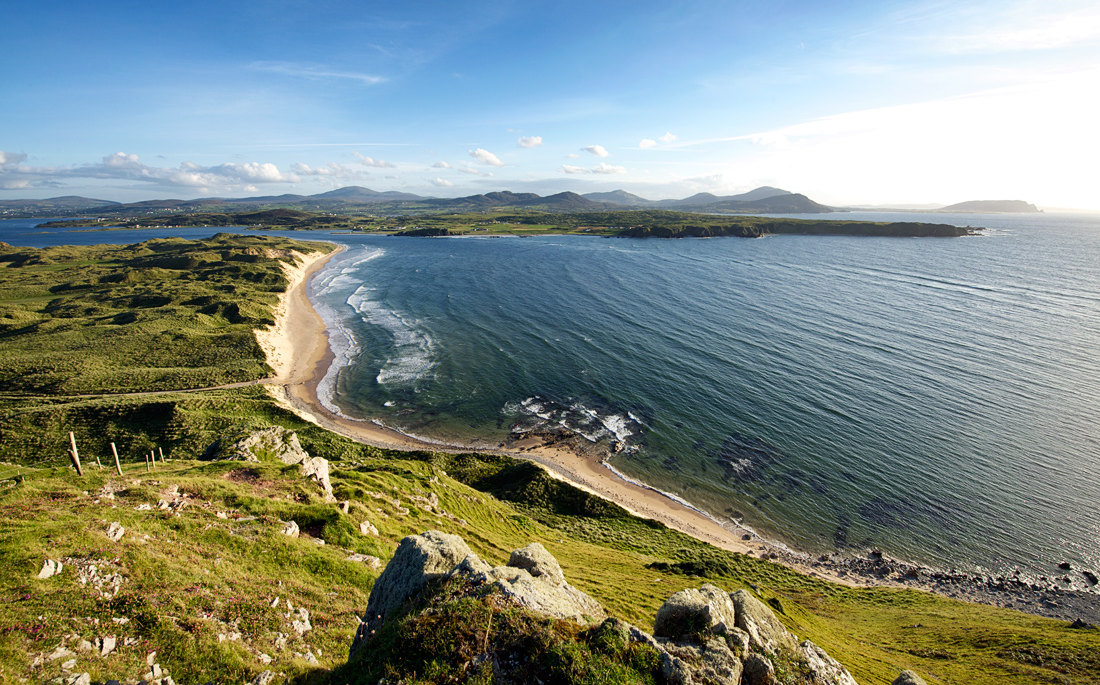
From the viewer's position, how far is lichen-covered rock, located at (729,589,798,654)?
14.7 m

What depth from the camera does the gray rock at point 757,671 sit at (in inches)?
529

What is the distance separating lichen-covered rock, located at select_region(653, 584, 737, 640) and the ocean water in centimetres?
2851

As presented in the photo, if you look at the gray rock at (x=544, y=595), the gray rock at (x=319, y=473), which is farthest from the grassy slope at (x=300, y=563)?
the gray rock at (x=544, y=595)

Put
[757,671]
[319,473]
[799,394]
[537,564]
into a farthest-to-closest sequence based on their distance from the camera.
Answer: [799,394], [319,473], [537,564], [757,671]

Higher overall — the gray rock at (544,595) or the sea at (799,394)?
the gray rock at (544,595)

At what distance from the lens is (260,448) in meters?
31.8

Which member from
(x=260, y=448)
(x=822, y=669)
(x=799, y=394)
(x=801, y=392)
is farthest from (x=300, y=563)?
(x=801, y=392)

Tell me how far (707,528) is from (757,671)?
2779 centimetres

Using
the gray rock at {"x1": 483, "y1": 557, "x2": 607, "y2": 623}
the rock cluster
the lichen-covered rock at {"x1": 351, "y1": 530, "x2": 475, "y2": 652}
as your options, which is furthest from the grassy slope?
the gray rock at {"x1": 483, "y1": 557, "x2": 607, "y2": 623}

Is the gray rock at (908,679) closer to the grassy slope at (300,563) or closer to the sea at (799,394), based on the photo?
the grassy slope at (300,563)

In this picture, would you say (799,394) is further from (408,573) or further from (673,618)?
(408,573)

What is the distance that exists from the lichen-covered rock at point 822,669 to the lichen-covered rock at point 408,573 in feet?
40.4

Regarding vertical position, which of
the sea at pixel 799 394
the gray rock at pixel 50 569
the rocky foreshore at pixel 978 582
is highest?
the gray rock at pixel 50 569

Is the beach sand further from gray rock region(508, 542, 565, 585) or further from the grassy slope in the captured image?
gray rock region(508, 542, 565, 585)
